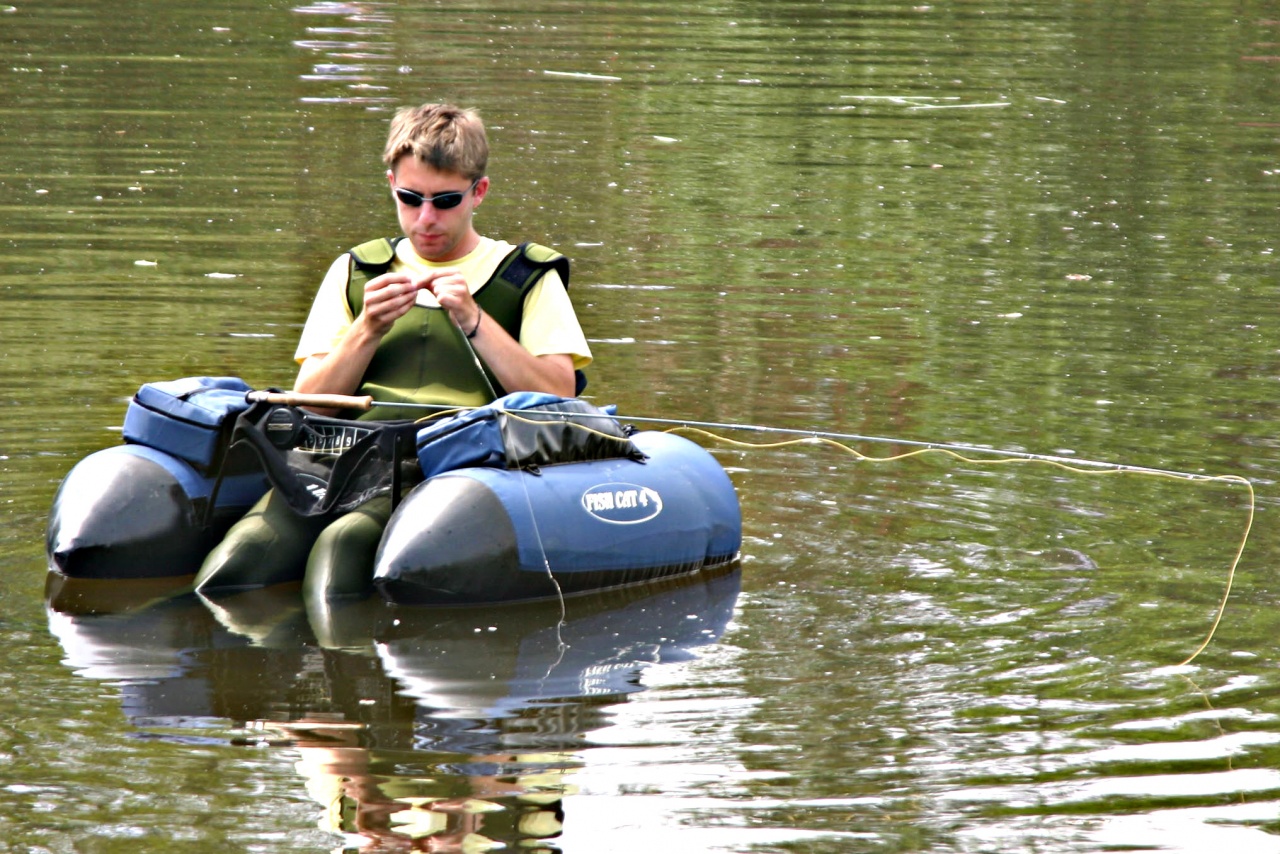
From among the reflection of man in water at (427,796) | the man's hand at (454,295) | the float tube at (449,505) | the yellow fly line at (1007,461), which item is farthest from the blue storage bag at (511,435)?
the reflection of man in water at (427,796)

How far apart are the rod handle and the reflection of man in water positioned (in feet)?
3.67

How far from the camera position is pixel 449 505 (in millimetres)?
5035

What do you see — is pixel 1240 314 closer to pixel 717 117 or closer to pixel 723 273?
pixel 723 273

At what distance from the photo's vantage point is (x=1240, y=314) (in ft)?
30.6

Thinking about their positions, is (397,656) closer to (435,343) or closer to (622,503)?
(622,503)

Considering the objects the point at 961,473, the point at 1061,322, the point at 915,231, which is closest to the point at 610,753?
the point at 961,473

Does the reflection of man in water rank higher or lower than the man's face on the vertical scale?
lower

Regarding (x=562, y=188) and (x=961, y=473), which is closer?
(x=961, y=473)

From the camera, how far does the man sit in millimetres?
5230

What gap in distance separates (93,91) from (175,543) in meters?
11.6

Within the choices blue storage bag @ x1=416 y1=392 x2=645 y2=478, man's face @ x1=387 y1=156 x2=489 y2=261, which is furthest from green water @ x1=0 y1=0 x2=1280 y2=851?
man's face @ x1=387 y1=156 x2=489 y2=261

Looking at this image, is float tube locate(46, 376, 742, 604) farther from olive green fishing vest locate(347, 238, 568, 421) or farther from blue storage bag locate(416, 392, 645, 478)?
olive green fishing vest locate(347, 238, 568, 421)

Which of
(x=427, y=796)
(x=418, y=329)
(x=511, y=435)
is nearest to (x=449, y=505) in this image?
(x=511, y=435)

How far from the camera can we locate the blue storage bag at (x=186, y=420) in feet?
17.4
